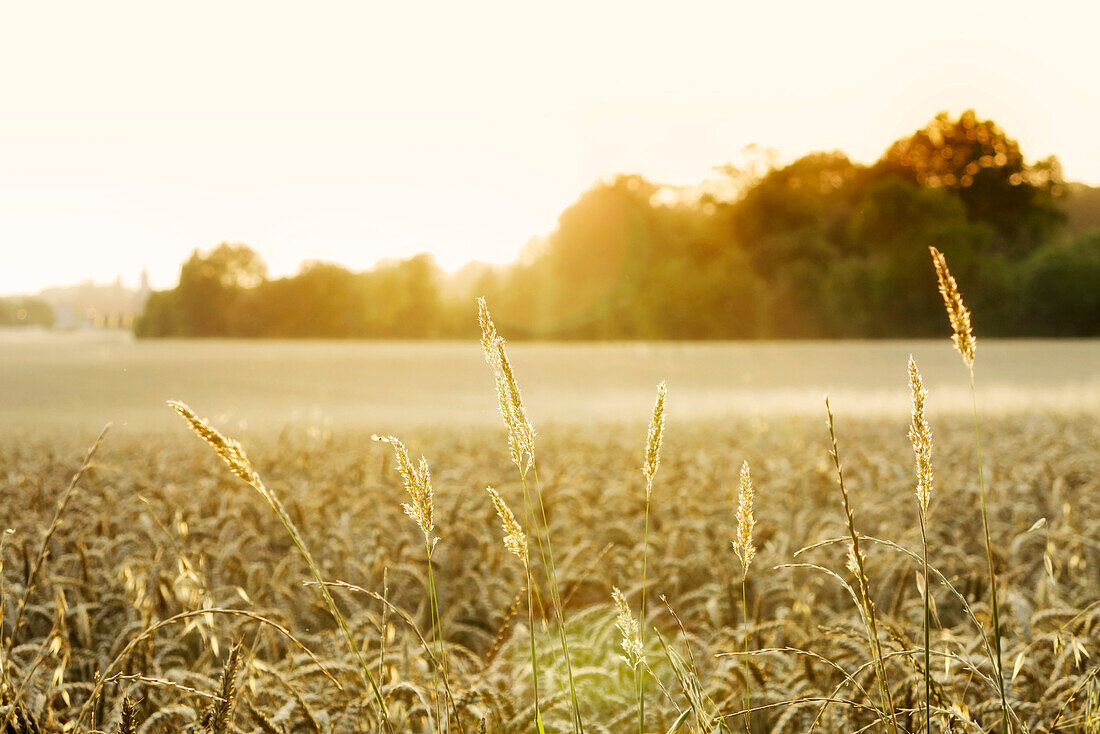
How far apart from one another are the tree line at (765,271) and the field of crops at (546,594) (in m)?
24.1

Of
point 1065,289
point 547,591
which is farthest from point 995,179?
point 547,591

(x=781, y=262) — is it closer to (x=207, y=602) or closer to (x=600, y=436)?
(x=600, y=436)

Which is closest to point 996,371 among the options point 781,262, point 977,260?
point 977,260

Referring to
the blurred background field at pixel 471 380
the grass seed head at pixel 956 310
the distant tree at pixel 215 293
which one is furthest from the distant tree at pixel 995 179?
the grass seed head at pixel 956 310

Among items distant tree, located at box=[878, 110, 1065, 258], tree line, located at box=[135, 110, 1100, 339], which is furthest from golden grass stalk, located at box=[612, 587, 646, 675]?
distant tree, located at box=[878, 110, 1065, 258]

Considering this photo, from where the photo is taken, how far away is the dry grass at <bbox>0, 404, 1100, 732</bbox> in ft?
6.81

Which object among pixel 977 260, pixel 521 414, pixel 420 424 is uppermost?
pixel 977 260

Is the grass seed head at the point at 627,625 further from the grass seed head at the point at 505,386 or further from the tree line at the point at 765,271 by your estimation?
the tree line at the point at 765,271

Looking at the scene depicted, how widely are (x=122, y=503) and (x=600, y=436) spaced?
16.0ft

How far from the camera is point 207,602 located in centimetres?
214

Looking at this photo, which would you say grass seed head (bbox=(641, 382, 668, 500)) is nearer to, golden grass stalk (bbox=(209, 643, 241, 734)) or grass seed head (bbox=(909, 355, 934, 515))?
grass seed head (bbox=(909, 355, 934, 515))

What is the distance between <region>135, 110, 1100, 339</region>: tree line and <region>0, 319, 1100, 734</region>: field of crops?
79.2 ft

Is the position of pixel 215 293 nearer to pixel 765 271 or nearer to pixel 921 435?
pixel 765 271

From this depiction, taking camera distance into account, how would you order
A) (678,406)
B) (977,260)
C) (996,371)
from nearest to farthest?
(678,406) < (996,371) < (977,260)
